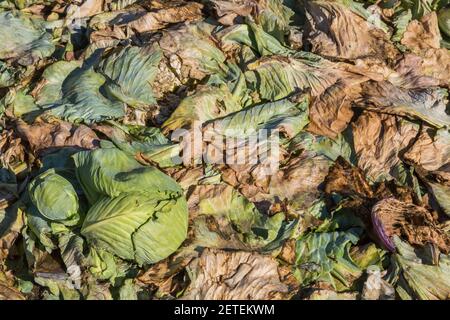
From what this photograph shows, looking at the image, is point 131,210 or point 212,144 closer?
point 131,210

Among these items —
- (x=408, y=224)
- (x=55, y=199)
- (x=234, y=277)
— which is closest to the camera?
(x=234, y=277)

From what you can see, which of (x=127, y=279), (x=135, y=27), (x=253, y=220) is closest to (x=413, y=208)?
(x=253, y=220)

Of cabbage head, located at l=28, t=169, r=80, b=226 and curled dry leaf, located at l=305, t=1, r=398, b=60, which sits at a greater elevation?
curled dry leaf, located at l=305, t=1, r=398, b=60

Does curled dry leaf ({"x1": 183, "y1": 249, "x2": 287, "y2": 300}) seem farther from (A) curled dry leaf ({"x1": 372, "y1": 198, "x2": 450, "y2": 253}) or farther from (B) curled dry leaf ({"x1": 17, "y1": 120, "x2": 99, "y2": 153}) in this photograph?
(B) curled dry leaf ({"x1": 17, "y1": 120, "x2": 99, "y2": 153})

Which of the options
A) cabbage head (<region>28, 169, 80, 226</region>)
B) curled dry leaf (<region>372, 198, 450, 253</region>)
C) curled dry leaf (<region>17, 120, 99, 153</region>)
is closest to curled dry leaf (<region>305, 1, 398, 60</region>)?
curled dry leaf (<region>372, 198, 450, 253</region>)

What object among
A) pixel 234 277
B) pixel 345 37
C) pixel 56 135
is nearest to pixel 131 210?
pixel 234 277

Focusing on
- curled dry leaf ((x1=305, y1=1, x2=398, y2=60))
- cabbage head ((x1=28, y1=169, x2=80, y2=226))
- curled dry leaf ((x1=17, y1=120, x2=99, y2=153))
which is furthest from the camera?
curled dry leaf ((x1=305, y1=1, x2=398, y2=60))

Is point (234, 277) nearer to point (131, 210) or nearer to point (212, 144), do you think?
point (131, 210)

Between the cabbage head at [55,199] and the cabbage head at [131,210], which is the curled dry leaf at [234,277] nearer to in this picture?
the cabbage head at [131,210]
